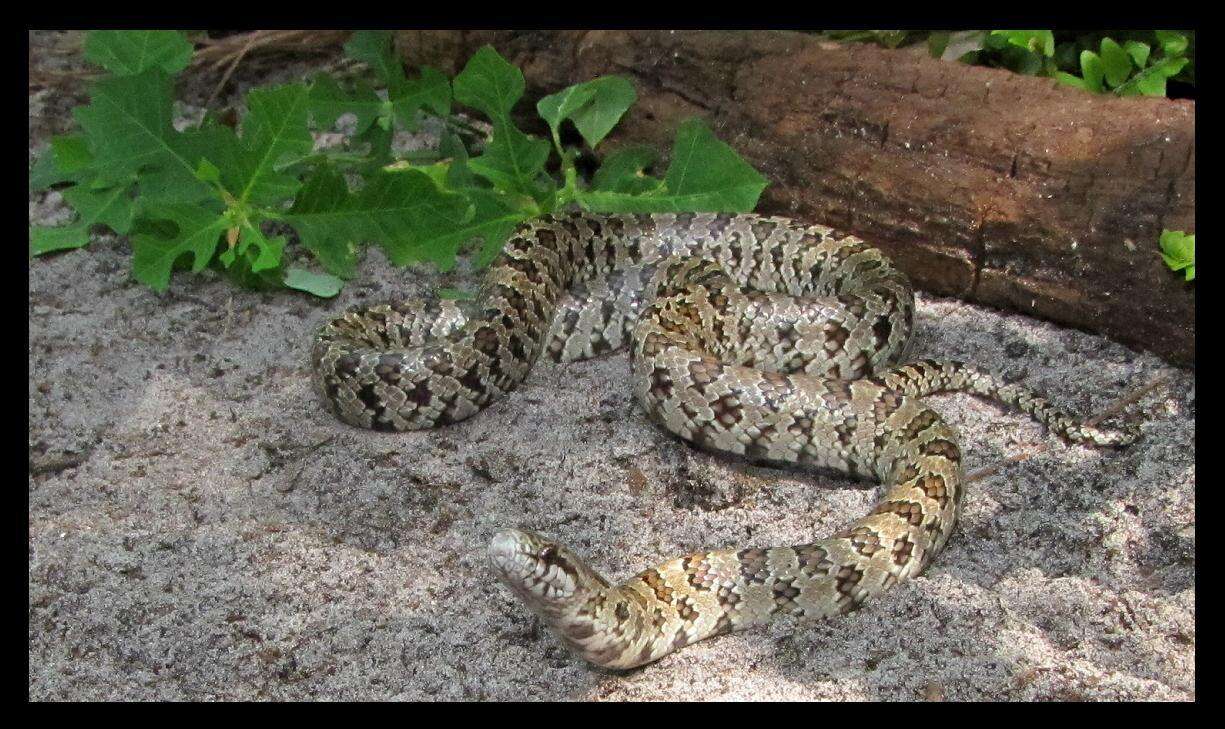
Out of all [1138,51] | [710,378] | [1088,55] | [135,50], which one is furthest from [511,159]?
[1138,51]

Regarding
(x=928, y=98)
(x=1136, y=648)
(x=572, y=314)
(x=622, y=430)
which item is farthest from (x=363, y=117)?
(x=1136, y=648)

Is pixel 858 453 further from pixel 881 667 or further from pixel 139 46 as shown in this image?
pixel 139 46

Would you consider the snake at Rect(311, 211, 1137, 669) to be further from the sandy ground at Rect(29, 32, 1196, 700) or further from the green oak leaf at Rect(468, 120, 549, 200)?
the green oak leaf at Rect(468, 120, 549, 200)

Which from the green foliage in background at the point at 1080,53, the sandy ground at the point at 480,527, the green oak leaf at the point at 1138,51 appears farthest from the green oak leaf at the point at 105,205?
the green oak leaf at the point at 1138,51

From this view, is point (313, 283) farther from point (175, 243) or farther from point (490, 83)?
point (490, 83)

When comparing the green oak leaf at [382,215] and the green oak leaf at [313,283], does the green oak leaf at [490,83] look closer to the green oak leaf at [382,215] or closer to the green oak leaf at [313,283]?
the green oak leaf at [382,215]

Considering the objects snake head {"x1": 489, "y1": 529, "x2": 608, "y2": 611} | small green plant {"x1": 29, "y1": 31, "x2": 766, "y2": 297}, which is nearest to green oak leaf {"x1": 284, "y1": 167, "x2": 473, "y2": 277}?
small green plant {"x1": 29, "y1": 31, "x2": 766, "y2": 297}
